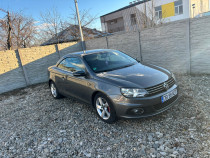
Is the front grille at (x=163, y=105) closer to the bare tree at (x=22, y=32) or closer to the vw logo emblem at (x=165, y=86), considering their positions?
the vw logo emblem at (x=165, y=86)

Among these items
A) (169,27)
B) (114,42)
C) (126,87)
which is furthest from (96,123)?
(114,42)

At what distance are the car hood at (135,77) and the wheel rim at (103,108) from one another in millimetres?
467

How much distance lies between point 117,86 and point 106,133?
94 centimetres

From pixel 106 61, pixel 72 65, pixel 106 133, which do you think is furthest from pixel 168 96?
pixel 72 65

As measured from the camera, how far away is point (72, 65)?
4.09 m

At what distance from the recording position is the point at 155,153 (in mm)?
2314

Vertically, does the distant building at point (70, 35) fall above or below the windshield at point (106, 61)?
above

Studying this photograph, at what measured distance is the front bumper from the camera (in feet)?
8.82

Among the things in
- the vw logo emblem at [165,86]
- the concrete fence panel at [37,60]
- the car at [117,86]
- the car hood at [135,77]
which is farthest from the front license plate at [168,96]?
the concrete fence panel at [37,60]

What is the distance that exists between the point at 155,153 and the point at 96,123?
1.41m

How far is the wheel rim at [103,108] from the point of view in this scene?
315cm

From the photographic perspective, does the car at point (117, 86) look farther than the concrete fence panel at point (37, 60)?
No

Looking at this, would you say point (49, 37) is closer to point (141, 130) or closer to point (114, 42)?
point (114, 42)

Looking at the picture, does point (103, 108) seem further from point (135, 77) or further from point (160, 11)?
point (160, 11)
